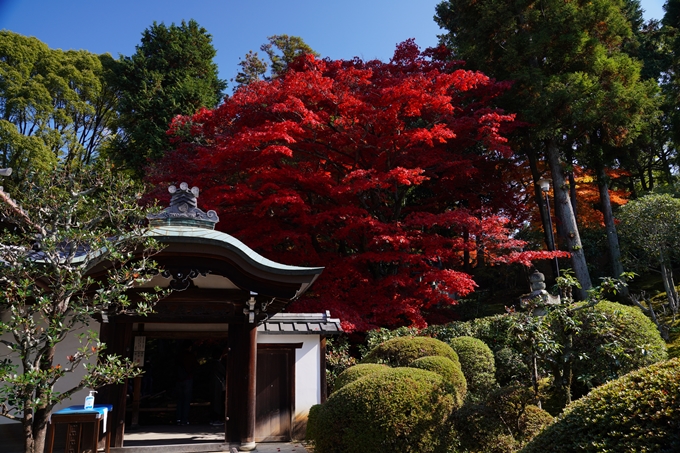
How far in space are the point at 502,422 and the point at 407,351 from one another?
9.15 ft

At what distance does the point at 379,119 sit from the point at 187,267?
7.38 m

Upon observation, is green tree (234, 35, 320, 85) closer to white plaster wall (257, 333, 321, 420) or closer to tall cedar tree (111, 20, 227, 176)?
tall cedar tree (111, 20, 227, 176)

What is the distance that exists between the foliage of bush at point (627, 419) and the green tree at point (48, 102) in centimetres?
2034

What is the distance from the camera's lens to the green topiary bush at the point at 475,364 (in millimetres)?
9000

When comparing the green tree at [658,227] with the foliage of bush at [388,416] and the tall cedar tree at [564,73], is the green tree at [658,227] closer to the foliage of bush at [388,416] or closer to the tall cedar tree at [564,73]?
the tall cedar tree at [564,73]

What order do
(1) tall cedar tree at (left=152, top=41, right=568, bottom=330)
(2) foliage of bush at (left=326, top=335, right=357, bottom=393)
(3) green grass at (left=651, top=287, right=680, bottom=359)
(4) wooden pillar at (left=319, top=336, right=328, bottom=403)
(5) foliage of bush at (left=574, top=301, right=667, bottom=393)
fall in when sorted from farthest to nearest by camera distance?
1. (1) tall cedar tree at (left=152, top=41, right=568, bottom=330)
2. (2) foliage of bush at (left=326, top=335, right=357, bottom=393)
3. (3) green grass at (left=651, top=287, right=680, bottom=359)
4. (4) wooden pillar at (left=319, top=336, right=328, bottom=403)
5. (5) foliage of bush at (left=574, top=301, right=667, bottom=393)

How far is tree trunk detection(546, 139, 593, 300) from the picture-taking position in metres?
14.3

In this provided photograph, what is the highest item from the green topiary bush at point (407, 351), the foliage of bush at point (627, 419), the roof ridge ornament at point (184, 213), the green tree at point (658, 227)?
the green tree at point (658, 227)

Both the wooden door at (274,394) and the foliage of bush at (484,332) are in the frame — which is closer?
the wooden door at (274,394)

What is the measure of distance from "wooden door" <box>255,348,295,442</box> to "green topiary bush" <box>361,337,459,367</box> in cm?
150

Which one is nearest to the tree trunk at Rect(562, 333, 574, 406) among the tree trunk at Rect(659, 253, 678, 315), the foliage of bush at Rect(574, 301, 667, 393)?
the foliage of bush at Rect(574, 301, 667, 393)

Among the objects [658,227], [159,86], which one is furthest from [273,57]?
[658,227]

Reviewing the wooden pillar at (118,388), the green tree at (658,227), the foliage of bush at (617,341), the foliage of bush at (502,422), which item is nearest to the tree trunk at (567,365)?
the foliage of bush at (502,422)

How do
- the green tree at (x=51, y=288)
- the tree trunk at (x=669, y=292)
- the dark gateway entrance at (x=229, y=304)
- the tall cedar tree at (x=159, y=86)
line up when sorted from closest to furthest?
the green tree at (x=51, y=288)
the dark gateway entrance at (x=229, y=304)
the tree trunk at (x=669, y=292)
the tall cedar tree at (x=159, y=86)
